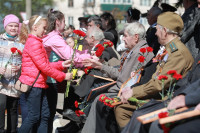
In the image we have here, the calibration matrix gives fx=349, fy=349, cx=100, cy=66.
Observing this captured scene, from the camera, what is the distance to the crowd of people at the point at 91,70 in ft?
14.1

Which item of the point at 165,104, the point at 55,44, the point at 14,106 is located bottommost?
the point at 14,106

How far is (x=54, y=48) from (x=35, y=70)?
0.57 metres

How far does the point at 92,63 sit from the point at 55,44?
642mm

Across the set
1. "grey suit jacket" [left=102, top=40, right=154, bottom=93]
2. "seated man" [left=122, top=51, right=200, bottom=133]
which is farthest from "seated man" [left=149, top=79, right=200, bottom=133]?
"grey suit jacket" [left=102, top=40, right=154, bottom=93]

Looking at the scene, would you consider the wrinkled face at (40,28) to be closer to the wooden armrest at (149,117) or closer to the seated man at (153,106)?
Answer: the seated man at (153,106)

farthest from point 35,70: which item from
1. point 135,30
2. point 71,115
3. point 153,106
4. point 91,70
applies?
point 153,106

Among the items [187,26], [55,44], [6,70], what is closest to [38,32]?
[55,44]

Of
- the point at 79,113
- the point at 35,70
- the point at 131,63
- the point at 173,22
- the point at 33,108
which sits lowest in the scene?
the point at 79,113

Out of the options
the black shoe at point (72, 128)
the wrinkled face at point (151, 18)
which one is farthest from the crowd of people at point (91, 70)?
the wrinkled face at point (151, 18)

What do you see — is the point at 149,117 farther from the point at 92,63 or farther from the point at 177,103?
the point at 92,63

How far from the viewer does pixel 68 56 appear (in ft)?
17.8

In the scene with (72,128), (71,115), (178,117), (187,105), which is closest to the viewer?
(178,117)

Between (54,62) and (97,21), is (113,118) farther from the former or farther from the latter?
(97,21)

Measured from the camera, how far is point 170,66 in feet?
13.5
